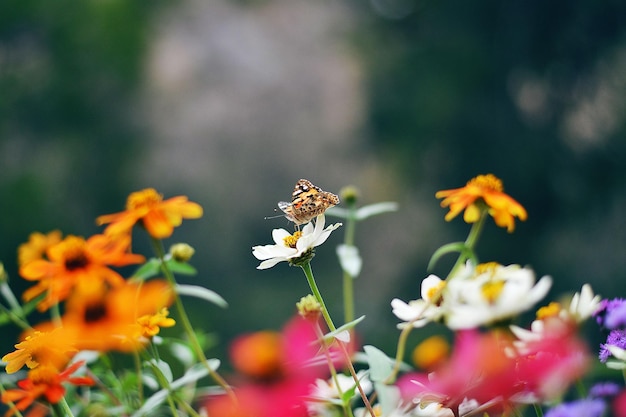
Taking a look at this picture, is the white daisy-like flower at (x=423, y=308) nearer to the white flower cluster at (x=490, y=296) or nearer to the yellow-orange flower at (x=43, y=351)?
the white flower cluster at (x=490, y=296)

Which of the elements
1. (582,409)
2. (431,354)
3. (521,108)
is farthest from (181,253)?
(521,108)

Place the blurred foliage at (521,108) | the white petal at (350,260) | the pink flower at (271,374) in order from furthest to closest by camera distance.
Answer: the blurred foliage at (521,108)
the white petal at (350,260)
the pink flower at (271,374)

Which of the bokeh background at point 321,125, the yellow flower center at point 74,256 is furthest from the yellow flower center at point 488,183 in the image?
the bokeh background at point 321,125

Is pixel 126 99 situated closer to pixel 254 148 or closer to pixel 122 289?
pixel 254 148

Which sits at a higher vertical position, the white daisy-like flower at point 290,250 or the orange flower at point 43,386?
the white daisy-like flower at point 290,250

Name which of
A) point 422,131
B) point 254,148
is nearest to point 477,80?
point 422,131

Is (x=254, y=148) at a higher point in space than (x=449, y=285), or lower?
lower
